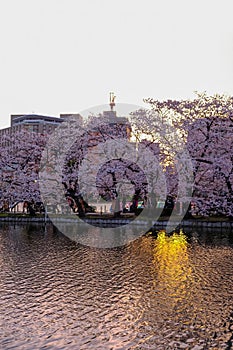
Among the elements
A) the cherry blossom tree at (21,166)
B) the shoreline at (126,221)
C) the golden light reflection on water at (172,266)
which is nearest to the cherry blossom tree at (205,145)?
the shoreline at (126,221)

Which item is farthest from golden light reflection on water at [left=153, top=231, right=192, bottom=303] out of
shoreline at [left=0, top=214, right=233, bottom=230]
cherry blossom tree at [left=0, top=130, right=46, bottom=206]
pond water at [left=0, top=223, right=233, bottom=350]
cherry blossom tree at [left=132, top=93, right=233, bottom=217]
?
cherry blossom tree at [left=0, top=130, right=46, bottom=206]

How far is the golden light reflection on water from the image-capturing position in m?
17.0

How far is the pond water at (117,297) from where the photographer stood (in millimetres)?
11828

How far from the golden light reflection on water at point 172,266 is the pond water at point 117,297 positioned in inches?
1.6

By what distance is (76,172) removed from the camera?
46.5 meters

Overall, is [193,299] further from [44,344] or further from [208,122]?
[208,122]

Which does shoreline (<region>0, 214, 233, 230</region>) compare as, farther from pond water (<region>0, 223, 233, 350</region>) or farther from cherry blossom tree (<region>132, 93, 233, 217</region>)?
pond water (<region>0, 223, 233, 350</region>)

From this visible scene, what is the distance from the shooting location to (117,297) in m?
16.0

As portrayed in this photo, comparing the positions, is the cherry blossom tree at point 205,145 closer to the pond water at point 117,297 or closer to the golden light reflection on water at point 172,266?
the golden light reflection on water at point 172,266

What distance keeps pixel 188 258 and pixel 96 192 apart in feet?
82.8

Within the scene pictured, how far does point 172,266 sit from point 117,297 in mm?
6158

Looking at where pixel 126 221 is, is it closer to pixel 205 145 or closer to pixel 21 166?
pixel 205 145

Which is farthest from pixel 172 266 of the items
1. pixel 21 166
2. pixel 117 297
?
pixel 21 166

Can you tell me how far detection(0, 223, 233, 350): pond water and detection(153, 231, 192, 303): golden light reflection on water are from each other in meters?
0.04
